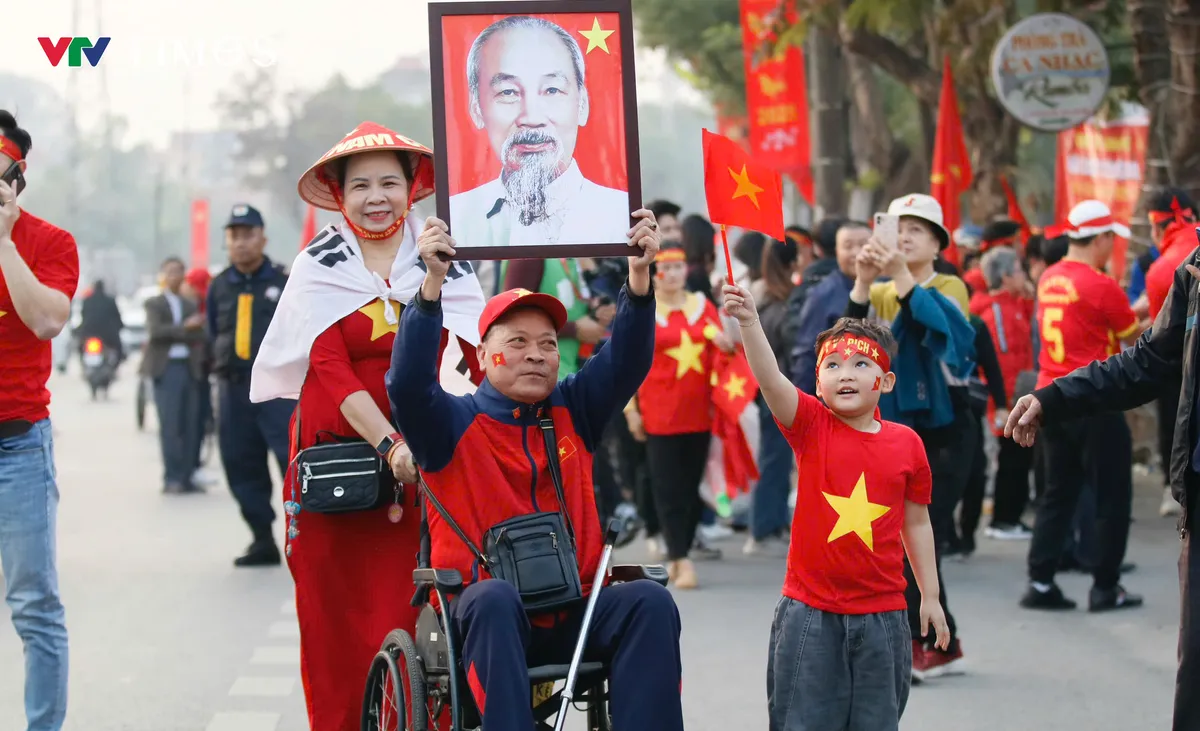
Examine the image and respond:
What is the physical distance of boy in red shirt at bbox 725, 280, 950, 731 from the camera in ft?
16.6

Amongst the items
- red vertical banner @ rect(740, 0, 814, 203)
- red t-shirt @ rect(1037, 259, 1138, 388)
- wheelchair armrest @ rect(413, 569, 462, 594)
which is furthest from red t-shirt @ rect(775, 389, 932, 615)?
red vertical banner @ rect(740, 0, 814, 203)

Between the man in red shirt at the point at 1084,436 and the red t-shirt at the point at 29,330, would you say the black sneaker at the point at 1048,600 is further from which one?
the red t-shirt at the point at 29,330

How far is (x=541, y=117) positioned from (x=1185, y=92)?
9.34 m

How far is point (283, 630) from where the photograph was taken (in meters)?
8.80

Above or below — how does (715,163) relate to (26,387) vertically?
above

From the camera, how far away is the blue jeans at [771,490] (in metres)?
11.4

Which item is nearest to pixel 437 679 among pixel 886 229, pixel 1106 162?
pixel 886 229

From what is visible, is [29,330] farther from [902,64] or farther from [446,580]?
[902,64]

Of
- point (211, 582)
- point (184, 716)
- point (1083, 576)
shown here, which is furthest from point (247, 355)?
point (1083, 576)

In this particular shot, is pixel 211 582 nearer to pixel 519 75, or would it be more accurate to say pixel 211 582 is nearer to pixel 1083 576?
pixel 1083 576

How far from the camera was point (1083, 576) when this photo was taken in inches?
401

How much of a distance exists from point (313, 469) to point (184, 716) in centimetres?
192

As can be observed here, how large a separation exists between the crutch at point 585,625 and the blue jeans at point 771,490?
21.2 feet

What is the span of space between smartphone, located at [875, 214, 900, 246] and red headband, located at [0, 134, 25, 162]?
3029 mm
